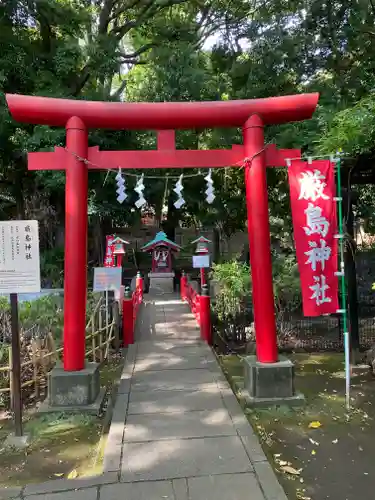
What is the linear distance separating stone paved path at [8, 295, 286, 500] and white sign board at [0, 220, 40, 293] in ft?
6.21

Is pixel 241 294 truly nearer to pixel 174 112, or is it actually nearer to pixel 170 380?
pixel 170 380

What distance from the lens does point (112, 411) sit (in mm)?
5246

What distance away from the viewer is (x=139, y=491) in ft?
11.3

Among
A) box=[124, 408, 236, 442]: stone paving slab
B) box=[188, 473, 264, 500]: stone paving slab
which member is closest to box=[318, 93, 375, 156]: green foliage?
box=[124, 408, 236, 442]: stone paving slab

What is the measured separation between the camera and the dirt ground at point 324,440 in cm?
367

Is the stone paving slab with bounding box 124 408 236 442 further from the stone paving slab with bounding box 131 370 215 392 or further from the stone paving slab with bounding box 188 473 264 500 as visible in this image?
the stone paving slab with bounding box 131 370 215 392

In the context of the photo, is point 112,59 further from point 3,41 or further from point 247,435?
point 247,435

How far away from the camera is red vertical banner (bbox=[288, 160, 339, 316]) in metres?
5.49

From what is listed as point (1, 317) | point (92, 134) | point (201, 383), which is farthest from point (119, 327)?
point (92, 134)

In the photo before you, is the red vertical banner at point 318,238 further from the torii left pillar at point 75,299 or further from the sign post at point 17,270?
the sign post at point 17,270

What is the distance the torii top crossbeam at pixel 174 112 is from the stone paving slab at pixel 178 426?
3848 millimetres

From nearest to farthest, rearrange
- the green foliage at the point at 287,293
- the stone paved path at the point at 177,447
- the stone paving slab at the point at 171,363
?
the stone paved path at the point at 177,447, the stone paving slab at the point at 171,363, the green foliage at the point at 287,293

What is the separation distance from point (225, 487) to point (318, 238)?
10.7 feet

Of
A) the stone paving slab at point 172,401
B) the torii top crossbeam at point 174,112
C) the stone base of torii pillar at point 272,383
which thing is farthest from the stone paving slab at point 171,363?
the torii top crossbeam at point 174,112
